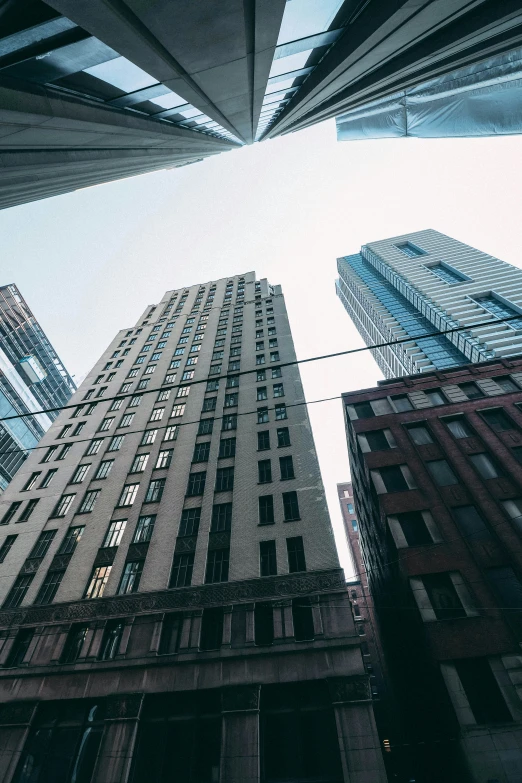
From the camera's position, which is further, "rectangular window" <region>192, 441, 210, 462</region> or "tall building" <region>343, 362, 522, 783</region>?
"rectangular window" <region>192, 441, 210, 462</region>

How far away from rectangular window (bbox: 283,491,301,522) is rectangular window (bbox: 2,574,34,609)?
17945mm

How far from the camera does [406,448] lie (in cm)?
2509

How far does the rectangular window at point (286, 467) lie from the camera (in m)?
26.2

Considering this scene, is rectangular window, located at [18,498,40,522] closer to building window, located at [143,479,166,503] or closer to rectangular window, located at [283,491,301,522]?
building window, located at [143,479,166,503]

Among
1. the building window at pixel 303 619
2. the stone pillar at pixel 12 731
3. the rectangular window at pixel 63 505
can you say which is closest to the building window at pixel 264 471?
the building window at pixel 303 619

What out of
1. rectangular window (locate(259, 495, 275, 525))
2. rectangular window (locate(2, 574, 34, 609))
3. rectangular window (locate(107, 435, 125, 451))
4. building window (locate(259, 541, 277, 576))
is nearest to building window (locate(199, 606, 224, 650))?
building window (locate(259, 541, 277, 576))

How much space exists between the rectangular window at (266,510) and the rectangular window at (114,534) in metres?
10.2

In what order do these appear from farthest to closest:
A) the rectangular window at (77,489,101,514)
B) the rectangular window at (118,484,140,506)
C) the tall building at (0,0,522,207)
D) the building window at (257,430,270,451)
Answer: the building window at (257,430,270,451) → the rectangular window at (77,489,101,514) → the rectangular window at (118,484,140,506) → the tall building at (0,0,522,207)

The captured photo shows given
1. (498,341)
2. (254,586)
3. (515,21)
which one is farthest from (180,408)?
(498,341)

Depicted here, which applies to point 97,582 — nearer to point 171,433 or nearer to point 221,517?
point 221,517

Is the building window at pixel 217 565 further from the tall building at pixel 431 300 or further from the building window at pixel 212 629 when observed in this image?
the tall building at pixel 431 300

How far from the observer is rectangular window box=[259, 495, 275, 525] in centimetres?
2364

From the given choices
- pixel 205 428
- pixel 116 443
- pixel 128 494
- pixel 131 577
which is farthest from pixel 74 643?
pixel 205 428

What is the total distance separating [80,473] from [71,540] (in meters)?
7.02
